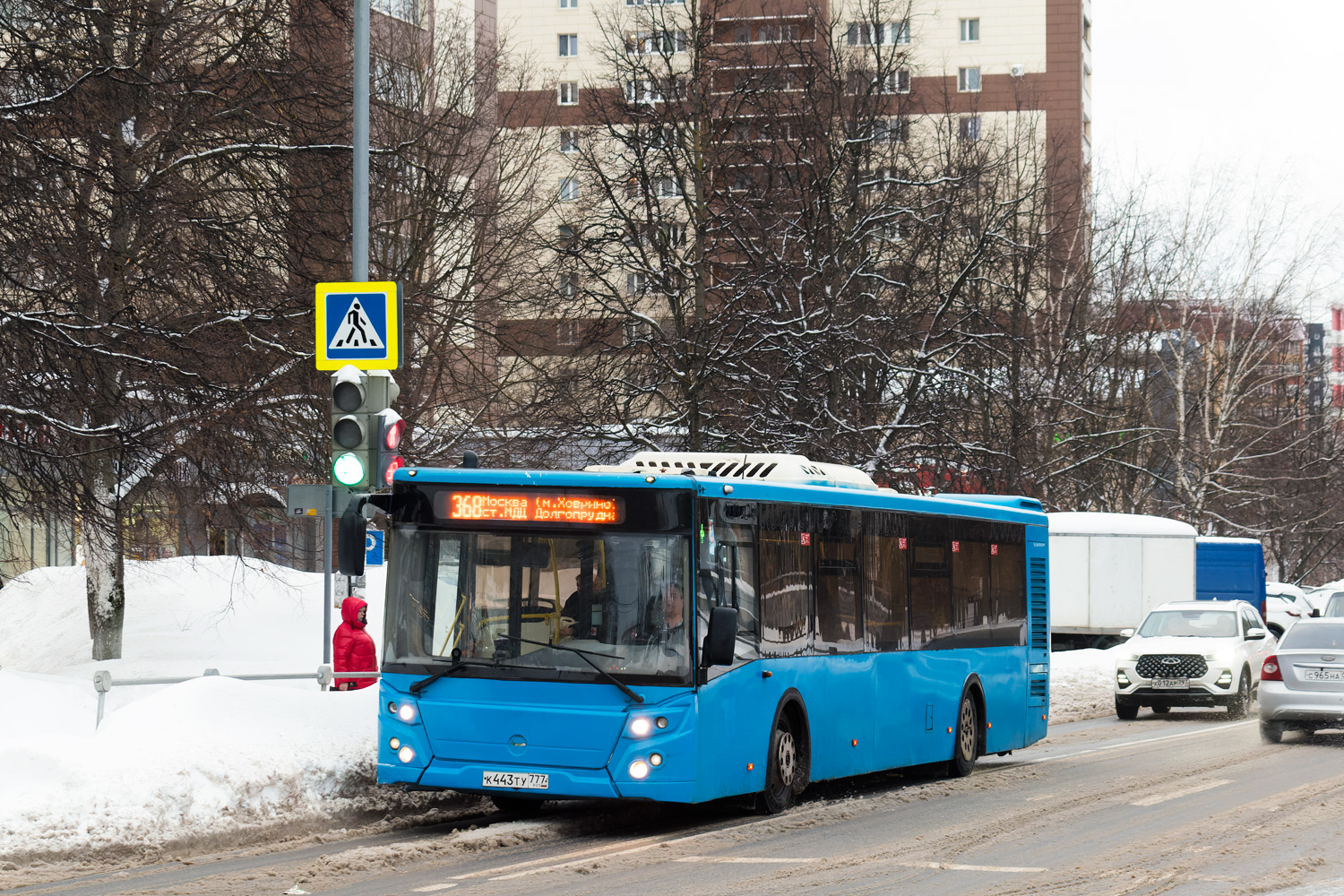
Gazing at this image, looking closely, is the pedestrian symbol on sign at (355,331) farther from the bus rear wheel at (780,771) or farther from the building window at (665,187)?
the building window at (665,187)

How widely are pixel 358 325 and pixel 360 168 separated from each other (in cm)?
246

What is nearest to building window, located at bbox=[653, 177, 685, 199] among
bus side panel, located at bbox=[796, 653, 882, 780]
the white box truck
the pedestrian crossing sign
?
the white box truck

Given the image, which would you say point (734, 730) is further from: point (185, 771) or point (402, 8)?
point (402, 8)

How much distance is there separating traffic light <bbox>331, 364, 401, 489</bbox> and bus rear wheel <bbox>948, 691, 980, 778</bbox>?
19.9ft

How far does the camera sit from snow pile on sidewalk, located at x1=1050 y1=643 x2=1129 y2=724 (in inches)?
1033

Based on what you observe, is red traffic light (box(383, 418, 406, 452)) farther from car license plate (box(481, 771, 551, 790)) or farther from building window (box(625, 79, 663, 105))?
building window (box(625, 79, 663, 105))

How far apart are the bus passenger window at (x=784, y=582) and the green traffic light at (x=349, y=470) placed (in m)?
3.48

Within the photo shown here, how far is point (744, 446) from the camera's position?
96.6 feet

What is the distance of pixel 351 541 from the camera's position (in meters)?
11.6

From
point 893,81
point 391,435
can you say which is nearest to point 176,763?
point 391,435

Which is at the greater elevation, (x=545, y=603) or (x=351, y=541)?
(x=351, y=541)

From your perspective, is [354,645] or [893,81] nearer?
[354,645]

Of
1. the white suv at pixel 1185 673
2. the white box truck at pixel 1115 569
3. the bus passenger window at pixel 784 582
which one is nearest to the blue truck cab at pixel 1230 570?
the white box truck at pixel 1115 569

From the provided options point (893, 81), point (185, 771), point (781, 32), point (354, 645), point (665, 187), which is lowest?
point (185, 771)
